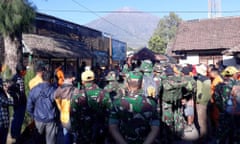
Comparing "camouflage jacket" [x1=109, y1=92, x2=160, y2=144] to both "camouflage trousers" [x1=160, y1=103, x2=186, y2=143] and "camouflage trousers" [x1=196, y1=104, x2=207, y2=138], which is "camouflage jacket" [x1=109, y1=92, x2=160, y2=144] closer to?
"camouflage trousers" [x1=160, y1=103, x2=186, y2=143]

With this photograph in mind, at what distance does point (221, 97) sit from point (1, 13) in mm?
7123

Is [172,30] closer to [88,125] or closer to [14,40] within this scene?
[14,40]

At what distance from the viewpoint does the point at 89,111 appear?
502cm

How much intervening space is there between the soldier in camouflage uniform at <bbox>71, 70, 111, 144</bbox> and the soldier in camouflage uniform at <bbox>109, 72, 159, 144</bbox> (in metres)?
1.41

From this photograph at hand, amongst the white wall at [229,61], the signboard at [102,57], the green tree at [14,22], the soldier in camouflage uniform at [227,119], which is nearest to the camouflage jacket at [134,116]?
the soldier in camouflage uniform at [227,119]

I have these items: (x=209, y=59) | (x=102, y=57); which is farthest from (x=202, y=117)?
(x=102, y=57)

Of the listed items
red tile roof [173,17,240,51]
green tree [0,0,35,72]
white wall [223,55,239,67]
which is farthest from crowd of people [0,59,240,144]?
red tile roof [173,17,240,51]

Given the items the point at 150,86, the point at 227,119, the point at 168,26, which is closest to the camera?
the point at 227,119

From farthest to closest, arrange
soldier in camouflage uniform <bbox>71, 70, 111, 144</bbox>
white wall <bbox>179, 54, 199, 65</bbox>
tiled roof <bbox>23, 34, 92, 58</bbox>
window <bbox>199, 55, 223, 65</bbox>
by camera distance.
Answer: white wall <bbox>179, 54, 199, 65</bbox> → window <bbox>199, 55, 223, 65</bbox> → tiled roof <bbox>23, 34, 92, 58</bbox> → soldier in camouflage uniform <bbox>71, 70, 111, 144</bbox>

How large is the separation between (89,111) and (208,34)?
21424 mm

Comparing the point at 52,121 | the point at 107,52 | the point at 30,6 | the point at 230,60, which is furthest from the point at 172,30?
the point at 52,121

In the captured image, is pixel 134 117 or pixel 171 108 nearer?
pixel 134 117

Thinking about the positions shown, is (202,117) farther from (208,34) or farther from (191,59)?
(208,34)

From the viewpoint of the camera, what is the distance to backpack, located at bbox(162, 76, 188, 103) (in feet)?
22.7
